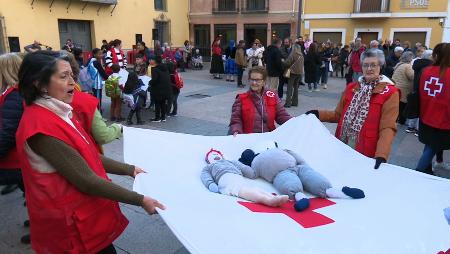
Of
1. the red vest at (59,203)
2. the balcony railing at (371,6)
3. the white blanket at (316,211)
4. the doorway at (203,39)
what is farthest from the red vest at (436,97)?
the doorway at (203,39)

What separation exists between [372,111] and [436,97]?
5.89 feet

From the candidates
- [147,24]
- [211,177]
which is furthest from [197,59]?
[211,177]

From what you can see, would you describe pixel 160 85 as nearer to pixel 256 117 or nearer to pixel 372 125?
pixel 256 117

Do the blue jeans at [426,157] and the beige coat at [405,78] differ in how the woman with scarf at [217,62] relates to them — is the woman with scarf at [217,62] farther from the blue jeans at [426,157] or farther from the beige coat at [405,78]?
the blue jeans at [426,157]

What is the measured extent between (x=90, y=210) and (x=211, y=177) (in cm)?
119

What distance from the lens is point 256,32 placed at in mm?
24859

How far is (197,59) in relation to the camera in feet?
63.2

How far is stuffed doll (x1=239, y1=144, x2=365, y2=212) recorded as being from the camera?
8.64 ft

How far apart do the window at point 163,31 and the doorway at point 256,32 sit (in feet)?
17.3

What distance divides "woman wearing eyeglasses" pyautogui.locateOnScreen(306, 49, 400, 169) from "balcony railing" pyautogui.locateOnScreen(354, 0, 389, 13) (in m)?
20.8

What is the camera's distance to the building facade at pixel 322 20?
20578 mm

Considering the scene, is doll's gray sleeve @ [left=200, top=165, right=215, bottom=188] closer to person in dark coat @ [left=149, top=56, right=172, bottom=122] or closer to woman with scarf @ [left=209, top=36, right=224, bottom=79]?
person in dark coat @ [left=149, top=56, right=172, bottom=122]

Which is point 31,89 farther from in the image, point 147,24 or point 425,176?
point 147,24

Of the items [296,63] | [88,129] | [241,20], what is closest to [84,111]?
[88,129]
